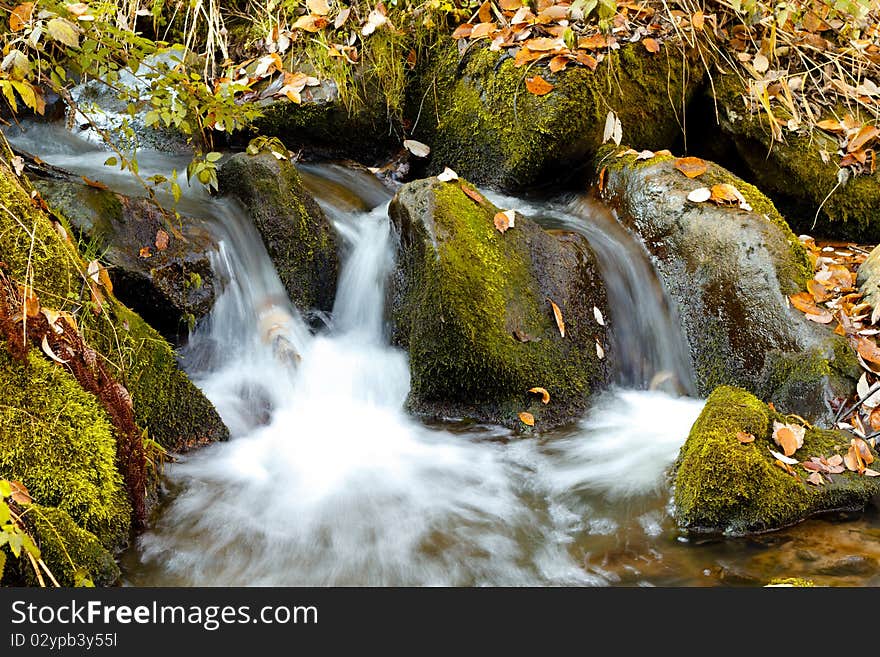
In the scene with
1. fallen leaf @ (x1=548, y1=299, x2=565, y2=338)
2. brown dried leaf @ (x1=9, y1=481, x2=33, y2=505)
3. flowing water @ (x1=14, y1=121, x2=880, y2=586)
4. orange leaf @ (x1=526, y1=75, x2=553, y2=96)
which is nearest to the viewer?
brown dried leaf @ (x1=9, y1=481, x2=33, y2=505)

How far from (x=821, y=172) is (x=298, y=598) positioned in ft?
17.7

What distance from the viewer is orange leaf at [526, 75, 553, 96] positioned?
214 inches

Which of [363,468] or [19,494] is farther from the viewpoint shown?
[363,468]

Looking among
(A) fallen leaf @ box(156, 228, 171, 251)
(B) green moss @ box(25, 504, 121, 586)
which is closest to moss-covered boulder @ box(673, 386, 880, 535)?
(B) green moss @ box(25, 504, 121, 586)

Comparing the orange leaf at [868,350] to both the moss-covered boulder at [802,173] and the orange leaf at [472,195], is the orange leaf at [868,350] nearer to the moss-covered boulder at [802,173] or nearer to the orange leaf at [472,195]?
the moss-covered boulder at [802,173]

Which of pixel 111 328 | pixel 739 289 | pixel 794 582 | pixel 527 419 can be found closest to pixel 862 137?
pixel 739 289

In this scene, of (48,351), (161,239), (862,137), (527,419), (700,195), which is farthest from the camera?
(862,137)

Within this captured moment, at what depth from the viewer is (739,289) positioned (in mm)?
4387

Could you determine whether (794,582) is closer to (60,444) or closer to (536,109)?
(60,444)

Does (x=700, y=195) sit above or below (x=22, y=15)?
below

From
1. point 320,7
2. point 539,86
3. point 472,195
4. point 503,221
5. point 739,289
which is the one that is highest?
point 320,7

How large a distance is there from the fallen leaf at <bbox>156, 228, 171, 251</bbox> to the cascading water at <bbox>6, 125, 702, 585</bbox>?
0.32 m

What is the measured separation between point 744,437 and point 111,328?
2.68m

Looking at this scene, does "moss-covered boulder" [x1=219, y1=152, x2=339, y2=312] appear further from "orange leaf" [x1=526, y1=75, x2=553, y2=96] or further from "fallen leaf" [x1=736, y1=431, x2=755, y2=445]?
"fallen leaf" [x1=736, y1=431, x2=755, y2=445]
